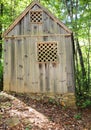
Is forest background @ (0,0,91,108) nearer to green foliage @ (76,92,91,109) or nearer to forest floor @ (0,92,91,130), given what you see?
green foliage @ (76,92,91,109)

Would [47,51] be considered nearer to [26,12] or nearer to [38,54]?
[38,54]

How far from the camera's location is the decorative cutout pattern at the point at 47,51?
36.6 ft

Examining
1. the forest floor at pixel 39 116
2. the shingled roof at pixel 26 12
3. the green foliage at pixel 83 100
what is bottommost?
the green foliage at pixel 83 100

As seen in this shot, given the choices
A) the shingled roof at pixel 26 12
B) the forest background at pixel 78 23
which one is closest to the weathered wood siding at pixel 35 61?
the shingled roof at pixel 26 12

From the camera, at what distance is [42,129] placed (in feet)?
24.2

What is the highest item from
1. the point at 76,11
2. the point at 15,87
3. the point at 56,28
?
the point at 76,11

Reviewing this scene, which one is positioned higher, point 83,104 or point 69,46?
point 69,46

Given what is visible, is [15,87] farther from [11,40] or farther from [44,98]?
[11,40]

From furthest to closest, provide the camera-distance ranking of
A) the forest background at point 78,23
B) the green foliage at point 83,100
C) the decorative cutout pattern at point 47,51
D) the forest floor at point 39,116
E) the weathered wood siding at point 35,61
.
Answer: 1. the forest background at point 78,23
2. the green foliage at point 83,100
3. the decorative cutout pattern at point 47,51
4. the weathered wood siding at point 35,61
5. the forest floor at point 39,116

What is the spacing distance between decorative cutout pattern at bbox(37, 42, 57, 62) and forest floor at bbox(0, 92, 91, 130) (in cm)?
194

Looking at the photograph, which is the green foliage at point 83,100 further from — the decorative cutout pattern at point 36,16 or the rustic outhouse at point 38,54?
the decorative cutout pattern at point 36,16

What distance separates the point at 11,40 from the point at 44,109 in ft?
12.2

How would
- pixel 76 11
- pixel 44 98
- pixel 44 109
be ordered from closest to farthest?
pixel 44 109
pixel 44 98
pixel 76 11

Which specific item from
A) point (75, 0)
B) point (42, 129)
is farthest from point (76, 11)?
point (42, 129)
